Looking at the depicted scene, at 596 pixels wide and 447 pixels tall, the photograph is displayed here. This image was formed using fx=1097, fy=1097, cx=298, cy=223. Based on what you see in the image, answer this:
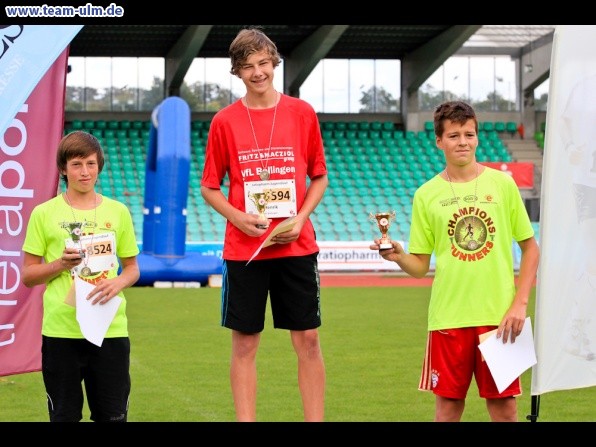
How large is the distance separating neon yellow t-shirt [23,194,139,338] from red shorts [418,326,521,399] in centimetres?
143

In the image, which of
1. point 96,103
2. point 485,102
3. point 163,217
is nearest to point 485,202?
point 163,217

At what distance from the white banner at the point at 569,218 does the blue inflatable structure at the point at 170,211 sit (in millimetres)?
15632

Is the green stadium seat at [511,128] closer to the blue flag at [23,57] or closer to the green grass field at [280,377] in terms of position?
the green grass field at [280,377]

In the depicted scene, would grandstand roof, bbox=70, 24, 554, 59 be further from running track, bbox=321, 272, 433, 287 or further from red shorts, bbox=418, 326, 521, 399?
red shorts, bbox=418, 326, 521, 399

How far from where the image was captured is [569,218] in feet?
18.4

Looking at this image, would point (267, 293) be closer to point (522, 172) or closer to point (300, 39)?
point (522, 172)

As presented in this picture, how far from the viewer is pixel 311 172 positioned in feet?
18.2

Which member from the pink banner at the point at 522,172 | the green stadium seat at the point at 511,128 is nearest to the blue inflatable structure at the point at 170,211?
the pink banner at the point at 522,172

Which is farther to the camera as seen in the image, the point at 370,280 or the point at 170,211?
the point at 370,280

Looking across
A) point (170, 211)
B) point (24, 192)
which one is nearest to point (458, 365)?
point (24, 192)

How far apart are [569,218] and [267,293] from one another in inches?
63.2

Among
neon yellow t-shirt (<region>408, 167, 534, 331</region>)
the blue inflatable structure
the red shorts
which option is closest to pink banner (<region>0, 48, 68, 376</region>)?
neon yellow t-shirt (<region>408, 167, 534, 331</region>)

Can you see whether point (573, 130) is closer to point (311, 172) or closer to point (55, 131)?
point (311, 172)
